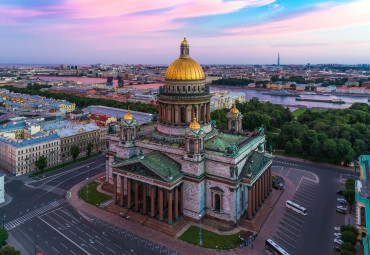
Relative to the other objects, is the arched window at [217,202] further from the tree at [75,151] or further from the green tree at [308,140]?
the tree at [75,151]

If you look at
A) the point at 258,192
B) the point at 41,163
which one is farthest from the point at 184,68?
the point at 41,163

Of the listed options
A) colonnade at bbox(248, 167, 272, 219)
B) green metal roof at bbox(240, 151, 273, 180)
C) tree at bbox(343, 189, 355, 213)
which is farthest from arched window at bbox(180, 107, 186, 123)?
tree at bbox(343, 189, 355, 213)

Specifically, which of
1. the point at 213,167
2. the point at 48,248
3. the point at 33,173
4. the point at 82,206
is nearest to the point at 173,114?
the point at 213,167

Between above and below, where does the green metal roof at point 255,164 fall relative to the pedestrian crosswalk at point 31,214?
above

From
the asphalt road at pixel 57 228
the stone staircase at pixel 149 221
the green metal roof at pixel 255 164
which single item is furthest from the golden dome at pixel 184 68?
the asphalt road at pixel 57 228

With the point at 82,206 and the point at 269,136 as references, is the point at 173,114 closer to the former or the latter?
the point at 82,206
